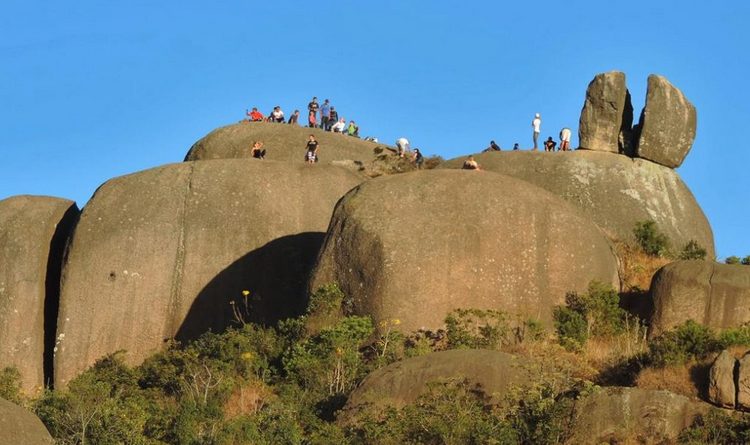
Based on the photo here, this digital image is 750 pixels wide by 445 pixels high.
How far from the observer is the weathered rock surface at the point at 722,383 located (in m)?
22.3

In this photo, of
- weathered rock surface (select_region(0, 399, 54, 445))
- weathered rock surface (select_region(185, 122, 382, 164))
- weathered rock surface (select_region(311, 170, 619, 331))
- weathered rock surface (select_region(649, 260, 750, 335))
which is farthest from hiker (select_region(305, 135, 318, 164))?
weathered rock surface (select_region(0, 399, 54, 445))

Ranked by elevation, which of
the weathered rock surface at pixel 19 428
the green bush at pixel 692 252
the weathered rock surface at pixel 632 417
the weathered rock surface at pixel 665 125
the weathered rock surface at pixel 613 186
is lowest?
the weathered rock surface at pixel 19 428

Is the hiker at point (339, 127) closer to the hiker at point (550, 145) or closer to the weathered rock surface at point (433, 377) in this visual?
the hiker at point (550, 145)

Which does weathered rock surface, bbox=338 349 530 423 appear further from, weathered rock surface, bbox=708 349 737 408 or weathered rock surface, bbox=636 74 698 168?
weathered rock surface, bbox=636 74 698 168

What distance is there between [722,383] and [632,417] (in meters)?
1.31

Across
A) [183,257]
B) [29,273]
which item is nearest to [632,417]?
[183,257]

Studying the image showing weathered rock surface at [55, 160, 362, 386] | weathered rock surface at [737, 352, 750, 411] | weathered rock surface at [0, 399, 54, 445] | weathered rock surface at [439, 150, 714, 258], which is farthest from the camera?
weathered rock surface at [439, 150, 714, 258]

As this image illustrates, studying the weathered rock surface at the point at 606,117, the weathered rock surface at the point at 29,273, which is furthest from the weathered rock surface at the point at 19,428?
the weathered rock surface at the point at 606,117

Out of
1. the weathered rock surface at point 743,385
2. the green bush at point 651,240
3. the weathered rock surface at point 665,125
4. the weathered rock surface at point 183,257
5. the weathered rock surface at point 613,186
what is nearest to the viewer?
the weathered rock surface at point 743,385

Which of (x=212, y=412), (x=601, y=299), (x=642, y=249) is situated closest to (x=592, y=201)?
(x=642, y=249)

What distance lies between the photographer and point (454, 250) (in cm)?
2833

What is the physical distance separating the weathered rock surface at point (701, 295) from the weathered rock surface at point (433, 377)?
4.77 metres

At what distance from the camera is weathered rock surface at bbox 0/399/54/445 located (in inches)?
794

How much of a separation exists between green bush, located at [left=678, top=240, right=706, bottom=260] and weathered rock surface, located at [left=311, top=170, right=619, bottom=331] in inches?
126
